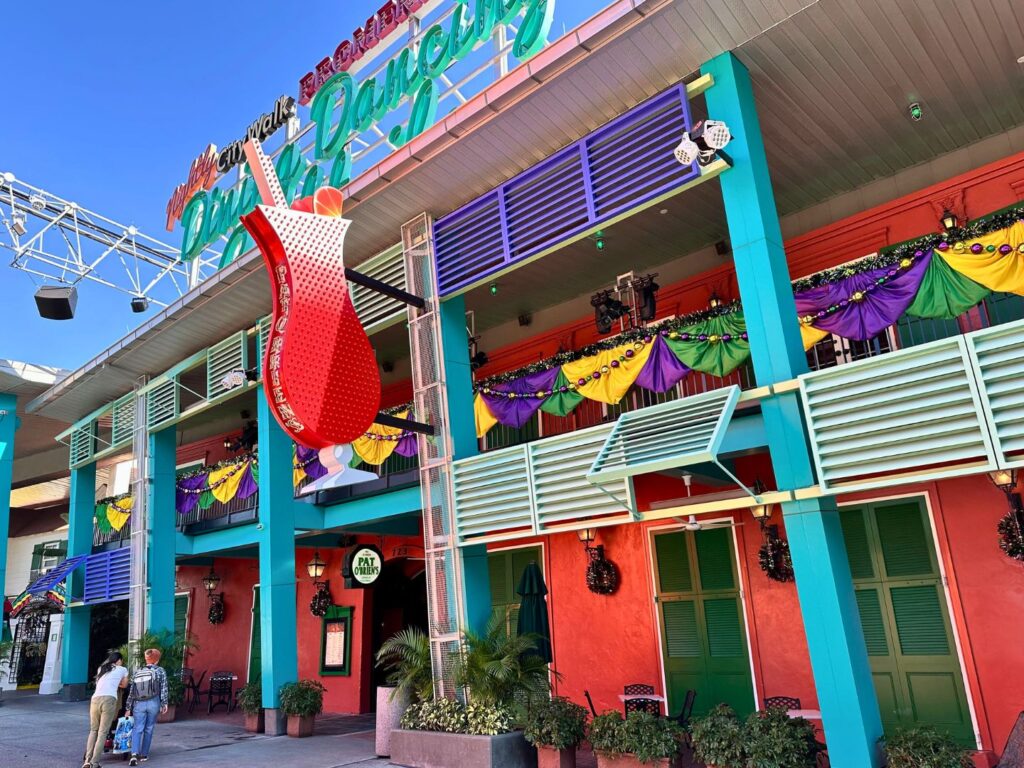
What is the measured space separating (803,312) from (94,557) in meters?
16.3

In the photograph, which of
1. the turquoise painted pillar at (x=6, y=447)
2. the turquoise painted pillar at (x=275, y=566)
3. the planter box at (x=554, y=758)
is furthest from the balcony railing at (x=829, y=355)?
the turquoise painted pillar at (x=6, y=447)

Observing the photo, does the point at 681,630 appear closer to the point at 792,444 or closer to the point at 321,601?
the point at 792,444

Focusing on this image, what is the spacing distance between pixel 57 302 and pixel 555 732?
49.7ft

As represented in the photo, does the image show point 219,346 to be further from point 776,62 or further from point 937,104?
point 937,104

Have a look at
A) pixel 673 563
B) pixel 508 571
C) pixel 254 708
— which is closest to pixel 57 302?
pixel 254 708

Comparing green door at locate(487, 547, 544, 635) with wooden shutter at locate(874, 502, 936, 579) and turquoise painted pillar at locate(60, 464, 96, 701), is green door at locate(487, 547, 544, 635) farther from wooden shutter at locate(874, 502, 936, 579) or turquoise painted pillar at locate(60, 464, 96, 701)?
turquoise painted pillar at locate(60, 464, 96, 701)

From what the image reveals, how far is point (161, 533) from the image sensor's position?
51.4 ft

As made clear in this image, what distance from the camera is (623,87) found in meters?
8.73

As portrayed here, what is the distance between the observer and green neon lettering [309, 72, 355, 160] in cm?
1134

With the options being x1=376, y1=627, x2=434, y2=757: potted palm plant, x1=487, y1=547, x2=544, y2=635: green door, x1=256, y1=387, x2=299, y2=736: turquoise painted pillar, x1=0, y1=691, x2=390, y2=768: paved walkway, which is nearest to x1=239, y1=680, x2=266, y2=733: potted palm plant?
x1=0, y1=691, x2=390, y2=768: paved walkway

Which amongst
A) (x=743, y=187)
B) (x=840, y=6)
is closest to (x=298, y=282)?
(x=743, y=187)

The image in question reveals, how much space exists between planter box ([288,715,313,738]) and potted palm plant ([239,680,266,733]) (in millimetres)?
673

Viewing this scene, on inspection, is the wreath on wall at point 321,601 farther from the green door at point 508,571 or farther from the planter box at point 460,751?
the planter box at point 460,751

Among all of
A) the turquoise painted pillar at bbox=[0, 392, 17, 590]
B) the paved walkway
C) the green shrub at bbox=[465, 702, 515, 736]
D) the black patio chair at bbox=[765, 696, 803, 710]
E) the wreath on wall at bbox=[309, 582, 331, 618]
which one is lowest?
the paved walkway
